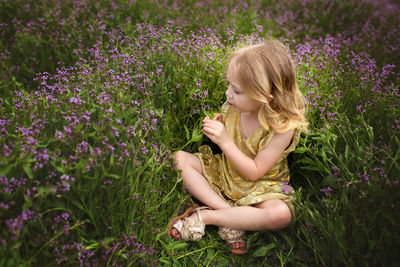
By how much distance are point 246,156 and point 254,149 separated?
0.12 metres

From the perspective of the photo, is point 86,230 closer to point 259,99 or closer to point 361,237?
point 259,99

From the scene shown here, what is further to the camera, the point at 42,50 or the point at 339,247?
the point at 42,50

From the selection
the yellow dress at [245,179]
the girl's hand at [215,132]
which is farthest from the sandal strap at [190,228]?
the girl's hand at [215,132]

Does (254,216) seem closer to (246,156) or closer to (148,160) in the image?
(246,156)

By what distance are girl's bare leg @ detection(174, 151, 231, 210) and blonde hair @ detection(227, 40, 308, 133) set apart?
25.2 inches

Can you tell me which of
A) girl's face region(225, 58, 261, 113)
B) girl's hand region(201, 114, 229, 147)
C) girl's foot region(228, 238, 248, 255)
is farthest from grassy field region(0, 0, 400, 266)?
girl's face region(225, 58, 261, 113)

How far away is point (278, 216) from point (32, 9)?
3736 millimetres

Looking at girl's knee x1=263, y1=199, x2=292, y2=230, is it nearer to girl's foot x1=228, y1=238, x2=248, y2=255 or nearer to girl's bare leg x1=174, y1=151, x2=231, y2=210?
girl's foot x1=228, y1=238, x2=248, y2=255

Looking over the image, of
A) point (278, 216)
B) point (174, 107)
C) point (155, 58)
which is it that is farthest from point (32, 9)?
point (278, 216)

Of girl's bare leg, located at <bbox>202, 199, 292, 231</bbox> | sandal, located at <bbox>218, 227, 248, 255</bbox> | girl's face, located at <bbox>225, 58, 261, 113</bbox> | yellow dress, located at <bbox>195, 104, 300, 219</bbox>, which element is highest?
girl's face, located at <bbox>225, 58, 261, 113</bbox>

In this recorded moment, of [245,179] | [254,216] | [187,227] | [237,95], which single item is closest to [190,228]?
[187,227]

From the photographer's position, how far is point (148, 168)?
2.33 m

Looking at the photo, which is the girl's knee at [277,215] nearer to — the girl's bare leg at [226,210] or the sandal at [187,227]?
the girl's bare leg at [226,210]

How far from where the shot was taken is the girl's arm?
2.52 m
